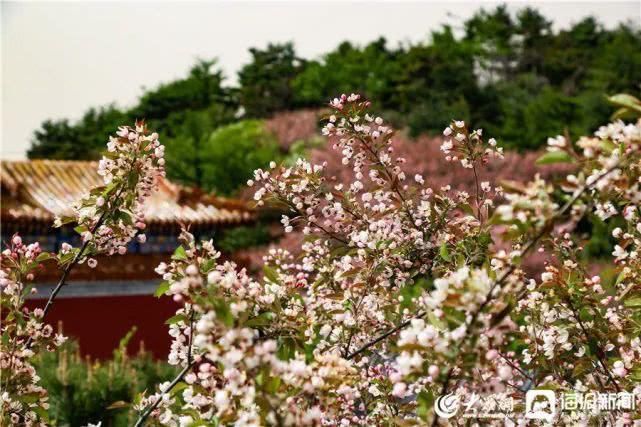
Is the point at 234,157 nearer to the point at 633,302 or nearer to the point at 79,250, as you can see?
the point at 79,250

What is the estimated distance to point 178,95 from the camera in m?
30.1

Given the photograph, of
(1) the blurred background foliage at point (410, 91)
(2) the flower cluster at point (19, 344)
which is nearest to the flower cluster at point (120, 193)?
(2) the flower cluster at point (19, 344)

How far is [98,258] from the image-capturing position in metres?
11.2

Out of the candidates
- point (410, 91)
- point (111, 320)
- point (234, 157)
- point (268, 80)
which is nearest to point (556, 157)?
point (111, 320)

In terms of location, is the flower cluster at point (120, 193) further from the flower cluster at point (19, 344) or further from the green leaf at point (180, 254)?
the green leaf at point (180, 254)

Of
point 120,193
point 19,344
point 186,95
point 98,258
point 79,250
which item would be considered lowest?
point 19,344

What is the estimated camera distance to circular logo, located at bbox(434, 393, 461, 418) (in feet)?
5.14

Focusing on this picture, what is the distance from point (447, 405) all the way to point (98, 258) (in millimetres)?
10336

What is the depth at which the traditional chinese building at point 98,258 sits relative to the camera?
33.8 feet

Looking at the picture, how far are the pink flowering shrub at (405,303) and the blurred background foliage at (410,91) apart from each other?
15.3 metres

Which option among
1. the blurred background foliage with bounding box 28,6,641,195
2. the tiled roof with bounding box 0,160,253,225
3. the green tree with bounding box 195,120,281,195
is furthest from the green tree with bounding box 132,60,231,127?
the tiled roof with bounding box 0,160,253,225

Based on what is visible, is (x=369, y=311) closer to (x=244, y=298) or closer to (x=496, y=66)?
(x=244, y=298)

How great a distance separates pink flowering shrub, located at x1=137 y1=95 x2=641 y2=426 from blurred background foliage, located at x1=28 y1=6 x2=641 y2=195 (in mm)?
15313

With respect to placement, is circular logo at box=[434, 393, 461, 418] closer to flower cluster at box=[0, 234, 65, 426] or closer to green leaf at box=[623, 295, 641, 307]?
green leaf at box=[623, 295, 641, 307]
